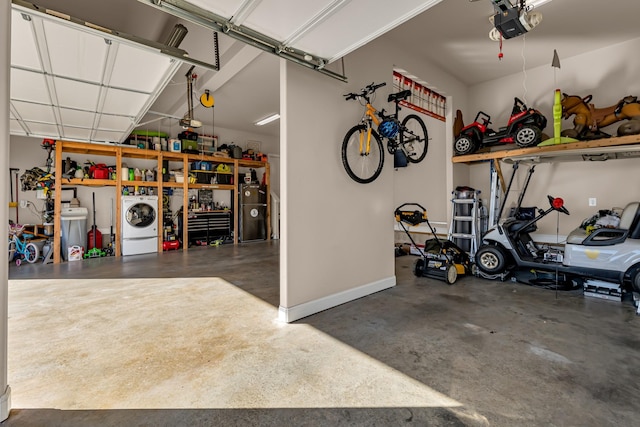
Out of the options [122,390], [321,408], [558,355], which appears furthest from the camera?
[558,355]

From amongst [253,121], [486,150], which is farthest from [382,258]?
[253,121]

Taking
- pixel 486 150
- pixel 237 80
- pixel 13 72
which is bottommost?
pixel 486 150

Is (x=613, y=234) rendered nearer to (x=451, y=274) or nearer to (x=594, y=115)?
(x=451, y=274)

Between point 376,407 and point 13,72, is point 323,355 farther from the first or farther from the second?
point 13,72

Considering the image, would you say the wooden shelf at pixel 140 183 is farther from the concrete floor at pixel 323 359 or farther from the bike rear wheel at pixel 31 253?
the concrete floor at pixel 323 359

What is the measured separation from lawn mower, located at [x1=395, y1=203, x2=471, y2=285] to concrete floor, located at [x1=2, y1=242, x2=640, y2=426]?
558mm

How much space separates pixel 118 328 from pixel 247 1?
299 cm

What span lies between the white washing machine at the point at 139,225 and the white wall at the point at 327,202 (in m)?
5.45

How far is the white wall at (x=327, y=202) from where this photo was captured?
2.79 metres

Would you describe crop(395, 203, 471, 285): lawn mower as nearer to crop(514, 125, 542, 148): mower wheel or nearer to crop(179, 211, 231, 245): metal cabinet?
crop(514, 125, 542, 148): mower wheel

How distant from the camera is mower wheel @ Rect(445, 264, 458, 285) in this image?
13.3ft

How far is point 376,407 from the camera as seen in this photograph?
1593 mm

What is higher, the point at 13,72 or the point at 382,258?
the point at 13,72

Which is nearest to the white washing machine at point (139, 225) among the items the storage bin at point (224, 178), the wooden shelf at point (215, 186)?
the wooden shelf at point (215, 186)
